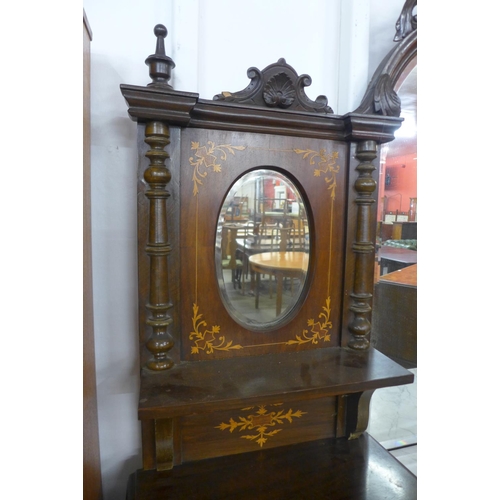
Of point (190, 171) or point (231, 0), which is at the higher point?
point (231, 0)

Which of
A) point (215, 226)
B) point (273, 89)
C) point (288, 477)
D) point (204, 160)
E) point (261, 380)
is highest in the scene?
point (273, 89)

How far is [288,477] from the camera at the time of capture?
80 cm

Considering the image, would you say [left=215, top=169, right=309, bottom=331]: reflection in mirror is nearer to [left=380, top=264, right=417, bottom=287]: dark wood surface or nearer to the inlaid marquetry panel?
the inlaid marquetry panel

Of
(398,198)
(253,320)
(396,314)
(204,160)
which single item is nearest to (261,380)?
(253,320)

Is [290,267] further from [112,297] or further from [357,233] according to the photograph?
[112,297]

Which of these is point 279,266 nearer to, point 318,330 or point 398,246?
point 318,330

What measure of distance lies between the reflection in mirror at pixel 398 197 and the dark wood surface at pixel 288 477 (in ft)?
1.74

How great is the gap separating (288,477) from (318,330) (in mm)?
329

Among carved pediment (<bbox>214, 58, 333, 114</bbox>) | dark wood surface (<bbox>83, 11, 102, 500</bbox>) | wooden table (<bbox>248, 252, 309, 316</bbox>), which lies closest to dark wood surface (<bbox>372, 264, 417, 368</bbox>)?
wooden table (<bbox>248, 252, 309, 316</bbox>)

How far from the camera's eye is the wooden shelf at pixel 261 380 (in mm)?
664

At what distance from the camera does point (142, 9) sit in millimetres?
820
